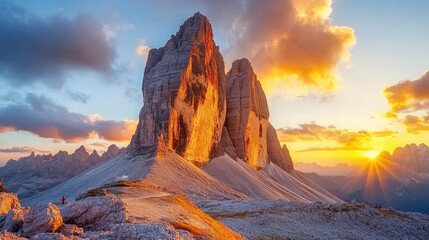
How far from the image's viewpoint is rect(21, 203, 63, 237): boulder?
1702 centimetres

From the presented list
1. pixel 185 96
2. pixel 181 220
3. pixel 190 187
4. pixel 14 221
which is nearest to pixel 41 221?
pixel 14 221

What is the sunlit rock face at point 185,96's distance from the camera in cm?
A: 13075

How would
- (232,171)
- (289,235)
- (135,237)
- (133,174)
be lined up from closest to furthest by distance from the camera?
(135,237) → (289,235) → (133,174) → (232,171)

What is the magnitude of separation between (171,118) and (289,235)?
91.5 metres

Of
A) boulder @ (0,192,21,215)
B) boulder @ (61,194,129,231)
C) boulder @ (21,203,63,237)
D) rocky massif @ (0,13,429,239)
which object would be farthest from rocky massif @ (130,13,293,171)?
boulder @ (21,203,63,237)

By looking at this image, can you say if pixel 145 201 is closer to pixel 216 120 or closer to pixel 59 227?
pixel 59 227

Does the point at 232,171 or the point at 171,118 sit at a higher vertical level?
the point at 171,118

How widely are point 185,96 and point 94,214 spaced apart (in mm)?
115469

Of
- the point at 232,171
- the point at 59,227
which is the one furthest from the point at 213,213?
the point at 232,171

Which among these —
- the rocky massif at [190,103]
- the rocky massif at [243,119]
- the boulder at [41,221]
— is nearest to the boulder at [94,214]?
the boulder at [41,221]

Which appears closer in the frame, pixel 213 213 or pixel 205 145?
pixel 213 213

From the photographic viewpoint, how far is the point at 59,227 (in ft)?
58.3

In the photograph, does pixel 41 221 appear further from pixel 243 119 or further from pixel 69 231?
pixel 243 119

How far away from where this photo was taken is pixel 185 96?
136 m
